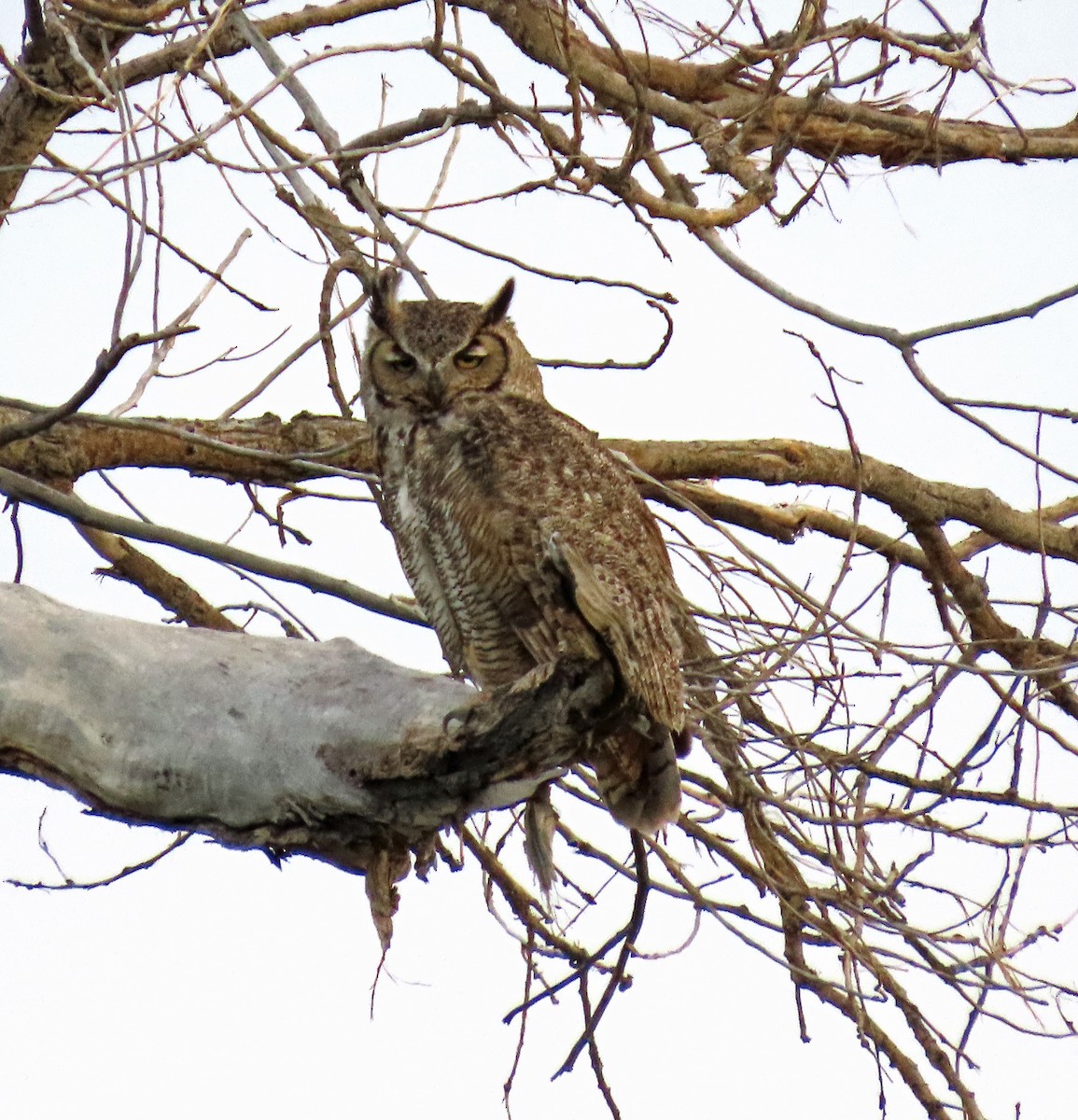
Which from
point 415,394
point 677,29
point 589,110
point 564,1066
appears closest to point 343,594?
point 415,394

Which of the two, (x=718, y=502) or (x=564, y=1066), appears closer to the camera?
(x=564, y=1066)

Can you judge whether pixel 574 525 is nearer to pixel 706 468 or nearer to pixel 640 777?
pixel 640 777

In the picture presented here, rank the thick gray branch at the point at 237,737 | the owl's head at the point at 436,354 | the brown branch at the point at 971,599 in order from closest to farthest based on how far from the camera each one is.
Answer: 1. the thick gray branch at the point at 237,737
2. the owl's head at the point at 436,354
3. the brown branch at the point at 971,599

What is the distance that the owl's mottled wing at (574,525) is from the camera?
2.37 metres

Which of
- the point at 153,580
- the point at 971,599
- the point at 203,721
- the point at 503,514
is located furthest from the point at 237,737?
the point at 971,599

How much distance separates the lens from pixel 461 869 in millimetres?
2869

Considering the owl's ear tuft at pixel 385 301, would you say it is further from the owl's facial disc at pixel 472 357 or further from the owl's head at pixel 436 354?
the owl's facial disc at pixel 472 357

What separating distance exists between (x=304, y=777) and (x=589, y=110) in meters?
1.55

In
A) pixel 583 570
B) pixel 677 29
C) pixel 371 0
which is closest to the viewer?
pixel 583 570

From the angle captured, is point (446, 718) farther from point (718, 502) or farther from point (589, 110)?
point (718, 502)

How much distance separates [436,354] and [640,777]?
3.04 ft

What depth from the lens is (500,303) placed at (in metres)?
2.99

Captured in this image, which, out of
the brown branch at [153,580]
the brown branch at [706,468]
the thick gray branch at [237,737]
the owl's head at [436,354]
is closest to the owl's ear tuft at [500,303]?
the owl's head at [436,354]

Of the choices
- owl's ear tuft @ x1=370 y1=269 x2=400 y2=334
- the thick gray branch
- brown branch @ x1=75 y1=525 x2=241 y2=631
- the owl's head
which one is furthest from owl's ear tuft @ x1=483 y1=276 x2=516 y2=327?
the thick gray branch
